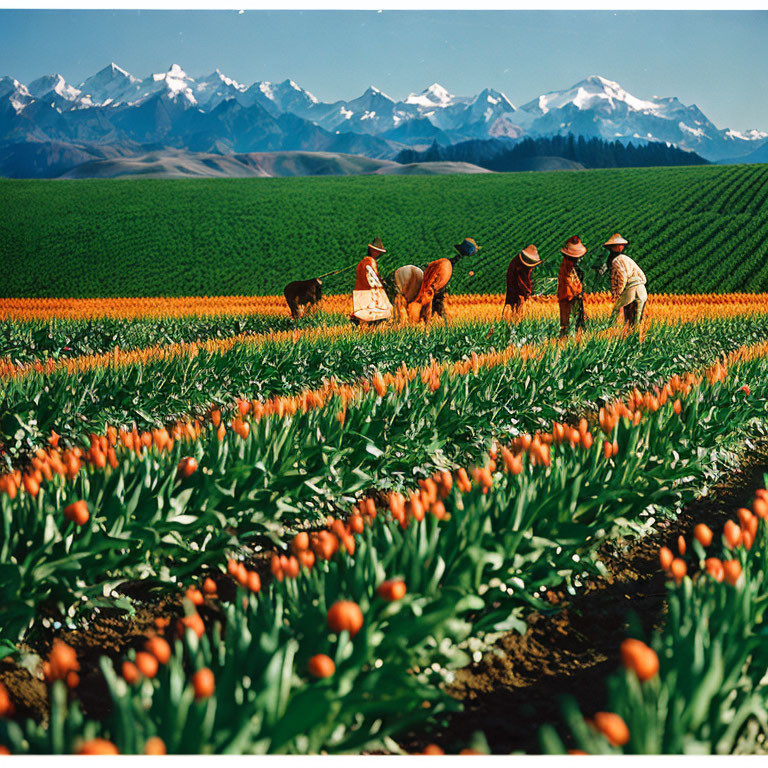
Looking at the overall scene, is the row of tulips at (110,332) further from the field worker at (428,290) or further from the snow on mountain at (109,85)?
the snow on mountain at (109,85)

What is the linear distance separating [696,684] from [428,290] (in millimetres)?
10002

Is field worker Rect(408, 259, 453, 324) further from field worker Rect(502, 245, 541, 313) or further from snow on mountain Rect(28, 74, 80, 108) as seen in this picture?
snow on mountain Rect(28, 74, 80, 108)

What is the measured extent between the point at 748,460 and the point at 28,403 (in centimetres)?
626

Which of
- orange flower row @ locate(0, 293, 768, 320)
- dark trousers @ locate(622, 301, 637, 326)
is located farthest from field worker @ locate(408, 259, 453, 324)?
dark trousers @ locate(622, 301, 637, 326)

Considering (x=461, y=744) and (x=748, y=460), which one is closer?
(x=461, y=744)

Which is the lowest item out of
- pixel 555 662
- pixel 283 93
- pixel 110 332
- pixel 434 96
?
pixel 555 662

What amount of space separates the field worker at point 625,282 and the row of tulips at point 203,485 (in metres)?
4.95

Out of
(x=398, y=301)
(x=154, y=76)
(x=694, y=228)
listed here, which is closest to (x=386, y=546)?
(x=154, y=76)

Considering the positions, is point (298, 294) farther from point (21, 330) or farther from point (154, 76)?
point (154, 76)

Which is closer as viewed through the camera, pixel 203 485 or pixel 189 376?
pixel 203 485

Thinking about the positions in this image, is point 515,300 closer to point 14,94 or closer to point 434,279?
point 434,279

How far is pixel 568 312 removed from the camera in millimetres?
10695

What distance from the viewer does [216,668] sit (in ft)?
5.83

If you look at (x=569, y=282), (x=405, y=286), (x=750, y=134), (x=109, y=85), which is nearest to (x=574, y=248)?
(x=569, y=282)
